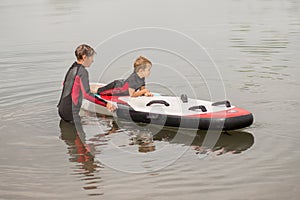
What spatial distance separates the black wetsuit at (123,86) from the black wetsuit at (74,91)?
57 centimetres

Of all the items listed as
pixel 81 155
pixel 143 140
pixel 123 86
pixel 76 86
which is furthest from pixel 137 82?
pixel 81 155

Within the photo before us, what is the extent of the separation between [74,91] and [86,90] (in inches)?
9.2

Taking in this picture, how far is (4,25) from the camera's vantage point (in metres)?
27.4

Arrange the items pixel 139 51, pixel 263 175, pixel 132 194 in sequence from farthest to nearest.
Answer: pixel 139 51, pixel 263 175, pixel 132 194

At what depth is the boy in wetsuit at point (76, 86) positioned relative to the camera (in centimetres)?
941

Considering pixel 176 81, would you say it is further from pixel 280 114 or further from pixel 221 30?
pixel 221 30

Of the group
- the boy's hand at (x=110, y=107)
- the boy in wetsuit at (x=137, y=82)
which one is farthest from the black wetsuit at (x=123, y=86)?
the boy's hand at (x=110, y=107)

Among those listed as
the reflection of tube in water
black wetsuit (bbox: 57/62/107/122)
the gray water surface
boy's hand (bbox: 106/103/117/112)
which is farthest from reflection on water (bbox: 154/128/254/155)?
black wetsuit (bbox: 57/62/107/122)

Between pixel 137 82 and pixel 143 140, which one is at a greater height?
pixel 137 82

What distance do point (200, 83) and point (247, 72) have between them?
160 centimetres

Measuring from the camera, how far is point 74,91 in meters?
9.59

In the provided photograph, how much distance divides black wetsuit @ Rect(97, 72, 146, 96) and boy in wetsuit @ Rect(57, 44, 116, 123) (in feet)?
1.60

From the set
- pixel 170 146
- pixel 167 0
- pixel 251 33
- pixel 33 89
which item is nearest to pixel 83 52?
pixel 170 146

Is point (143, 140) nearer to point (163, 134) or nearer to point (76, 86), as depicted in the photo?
point (163, 134)
